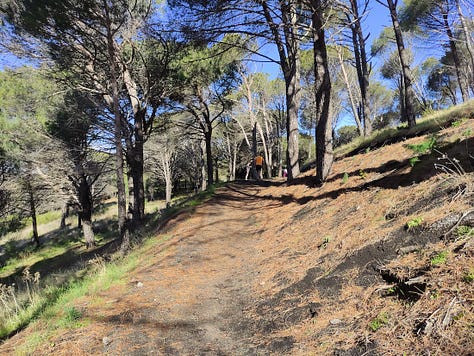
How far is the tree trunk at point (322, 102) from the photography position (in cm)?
753

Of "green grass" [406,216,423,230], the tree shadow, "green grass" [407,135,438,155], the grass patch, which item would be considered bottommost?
the grass patch

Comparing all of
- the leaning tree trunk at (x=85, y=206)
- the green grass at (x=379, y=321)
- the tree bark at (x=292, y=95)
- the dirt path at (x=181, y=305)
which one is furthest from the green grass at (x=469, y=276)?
the leaning tree trunk at (x=85, y=206)

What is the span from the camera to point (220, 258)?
237 inches

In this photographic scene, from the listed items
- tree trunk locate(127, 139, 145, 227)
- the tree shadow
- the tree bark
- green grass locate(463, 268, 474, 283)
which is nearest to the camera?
green grass locate(463, 268, 474, 283)

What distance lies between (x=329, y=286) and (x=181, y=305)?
181cm

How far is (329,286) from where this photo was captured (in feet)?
11.6

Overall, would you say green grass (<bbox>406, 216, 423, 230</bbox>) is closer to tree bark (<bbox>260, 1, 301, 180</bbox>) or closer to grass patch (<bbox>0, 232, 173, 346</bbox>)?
grass patch (<bbox>0, 232, 173, 346</bbox>)

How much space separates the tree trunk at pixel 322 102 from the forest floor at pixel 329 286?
1203 millimetres

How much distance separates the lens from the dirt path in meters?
3.30

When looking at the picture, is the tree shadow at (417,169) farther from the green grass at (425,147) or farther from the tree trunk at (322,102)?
the tree trunk at (322,102)

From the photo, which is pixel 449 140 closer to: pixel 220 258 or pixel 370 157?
pixel 370 157

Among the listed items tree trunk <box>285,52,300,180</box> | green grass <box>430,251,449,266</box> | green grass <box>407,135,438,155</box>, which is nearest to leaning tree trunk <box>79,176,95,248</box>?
tree trunk <box>285,52,300,180</box>

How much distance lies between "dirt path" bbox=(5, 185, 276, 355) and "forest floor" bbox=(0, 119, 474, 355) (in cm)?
2

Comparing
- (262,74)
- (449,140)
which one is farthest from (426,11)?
(449,140)
